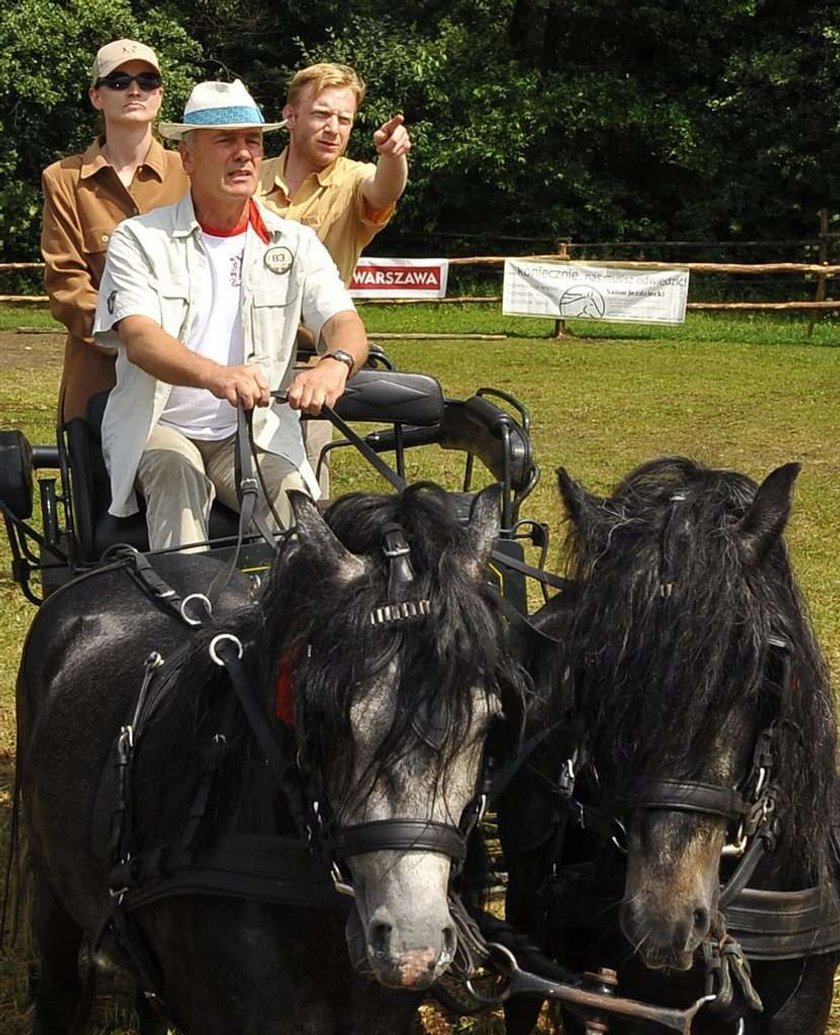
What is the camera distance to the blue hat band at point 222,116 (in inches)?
155

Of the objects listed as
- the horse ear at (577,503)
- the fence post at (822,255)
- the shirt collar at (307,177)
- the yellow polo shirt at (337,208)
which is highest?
the shirt collar at (307,177)

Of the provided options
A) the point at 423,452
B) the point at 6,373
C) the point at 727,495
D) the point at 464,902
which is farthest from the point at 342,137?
the point at 6,373

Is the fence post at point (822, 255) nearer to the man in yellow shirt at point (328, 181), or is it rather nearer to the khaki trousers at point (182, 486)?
the man in yellow shirt at point (328, 181)

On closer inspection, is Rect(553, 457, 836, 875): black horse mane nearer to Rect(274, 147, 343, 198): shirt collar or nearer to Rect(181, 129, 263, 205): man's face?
Rect(181, 129, 263, 205): man's face

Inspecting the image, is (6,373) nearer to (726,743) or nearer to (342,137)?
(342,137)

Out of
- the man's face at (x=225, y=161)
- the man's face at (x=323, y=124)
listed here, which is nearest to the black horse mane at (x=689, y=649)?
the man's face at (x=225, y=161)

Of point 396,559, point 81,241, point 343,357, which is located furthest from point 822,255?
point 396,559

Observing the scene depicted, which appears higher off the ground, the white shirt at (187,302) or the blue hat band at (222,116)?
the blue hat band at (222,116)

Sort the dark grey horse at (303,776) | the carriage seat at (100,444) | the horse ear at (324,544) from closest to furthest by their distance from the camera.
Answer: the dark grey horse at (303,776) → the horse ear at (324,544) → the carriage seat at (100,444)

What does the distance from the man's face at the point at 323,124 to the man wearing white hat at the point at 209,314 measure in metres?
1.40

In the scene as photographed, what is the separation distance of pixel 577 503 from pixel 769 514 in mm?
399

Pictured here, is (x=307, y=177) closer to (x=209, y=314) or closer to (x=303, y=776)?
(x=209, y=314)

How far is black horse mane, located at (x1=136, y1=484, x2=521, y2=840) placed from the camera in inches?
94.1

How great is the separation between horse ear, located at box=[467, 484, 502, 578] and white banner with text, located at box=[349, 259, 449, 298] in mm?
21076
